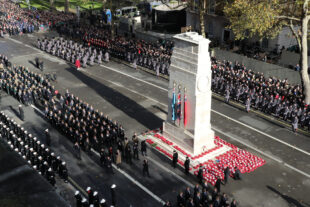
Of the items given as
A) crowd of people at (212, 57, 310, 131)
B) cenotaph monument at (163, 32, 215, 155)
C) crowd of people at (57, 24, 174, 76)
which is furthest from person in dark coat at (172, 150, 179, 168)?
crowd of people at (57, 24, 174, 76)

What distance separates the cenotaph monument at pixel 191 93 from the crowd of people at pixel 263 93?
733 cm

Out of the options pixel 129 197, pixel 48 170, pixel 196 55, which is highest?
pixel 196 55

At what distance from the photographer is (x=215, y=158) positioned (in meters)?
23.6

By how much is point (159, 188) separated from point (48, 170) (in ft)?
19.9

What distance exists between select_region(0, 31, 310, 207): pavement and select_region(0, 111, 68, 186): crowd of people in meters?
1.19

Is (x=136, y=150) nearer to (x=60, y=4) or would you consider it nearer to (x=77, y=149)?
(x=77, y=149)

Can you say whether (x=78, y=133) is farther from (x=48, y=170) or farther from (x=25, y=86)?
(x=25, y=86)

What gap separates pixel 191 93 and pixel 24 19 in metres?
43.0

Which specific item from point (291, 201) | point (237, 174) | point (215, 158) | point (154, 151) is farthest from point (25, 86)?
point (291, 201)

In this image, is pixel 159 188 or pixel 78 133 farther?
pixel 78 133

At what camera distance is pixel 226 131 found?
27219 mm

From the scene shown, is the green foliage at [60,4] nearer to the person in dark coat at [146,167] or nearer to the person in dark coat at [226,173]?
the person in dark coat at [146,167]

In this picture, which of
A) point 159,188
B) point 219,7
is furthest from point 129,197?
point 219,7

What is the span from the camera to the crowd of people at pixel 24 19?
53406 mm
